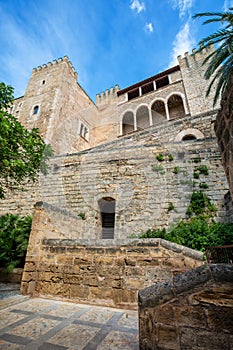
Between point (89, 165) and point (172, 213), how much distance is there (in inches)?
172

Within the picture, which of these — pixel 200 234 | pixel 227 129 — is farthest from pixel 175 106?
pixel 227 129

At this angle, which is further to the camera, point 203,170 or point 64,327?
point 203,170

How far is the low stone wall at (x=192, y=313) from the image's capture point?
107 centimetres

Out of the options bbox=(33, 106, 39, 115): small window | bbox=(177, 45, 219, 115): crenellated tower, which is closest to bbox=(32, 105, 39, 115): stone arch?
bbox=(33, 106, 39, 115): small window

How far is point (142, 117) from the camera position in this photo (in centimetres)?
1905

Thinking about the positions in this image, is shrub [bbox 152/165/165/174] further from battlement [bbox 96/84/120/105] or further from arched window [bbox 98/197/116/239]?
battlement [bbox 96/84/120/105]

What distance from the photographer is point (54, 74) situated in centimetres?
1709

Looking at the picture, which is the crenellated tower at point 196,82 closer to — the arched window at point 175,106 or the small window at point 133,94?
the arched window at point 175,106

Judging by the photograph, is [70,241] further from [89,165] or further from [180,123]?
[180,123]

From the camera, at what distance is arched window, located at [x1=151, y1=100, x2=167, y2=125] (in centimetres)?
1762

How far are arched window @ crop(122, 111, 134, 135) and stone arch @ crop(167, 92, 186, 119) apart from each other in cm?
425

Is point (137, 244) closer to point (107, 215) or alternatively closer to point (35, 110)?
point (107, 215)

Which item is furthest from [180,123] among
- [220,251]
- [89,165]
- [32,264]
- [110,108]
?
[110,108]

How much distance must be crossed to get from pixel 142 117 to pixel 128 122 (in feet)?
5.86
